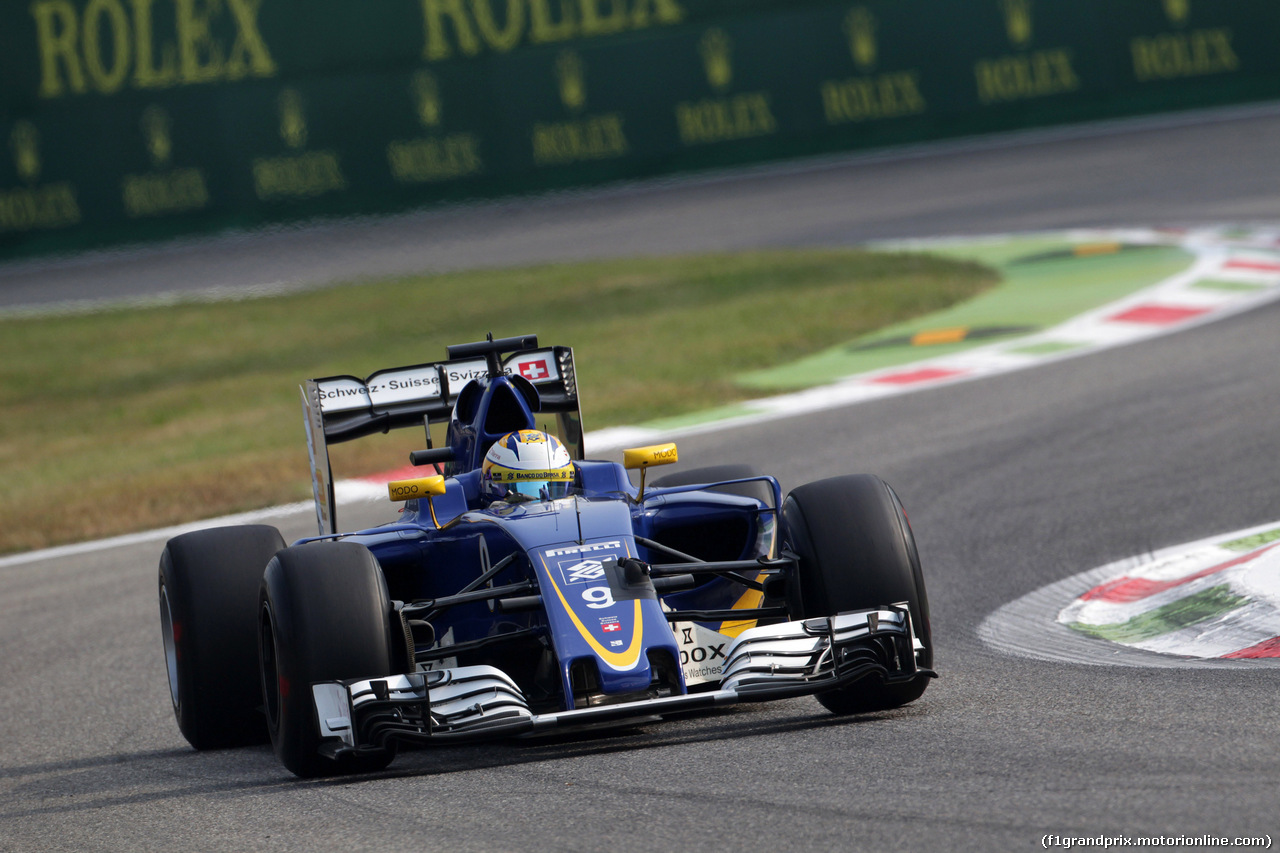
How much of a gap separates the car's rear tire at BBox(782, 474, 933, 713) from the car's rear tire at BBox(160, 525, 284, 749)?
2105mm

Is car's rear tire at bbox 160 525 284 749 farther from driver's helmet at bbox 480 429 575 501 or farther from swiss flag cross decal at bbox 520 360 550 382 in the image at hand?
swiss flag cross decal at bbox 520 360 550 382

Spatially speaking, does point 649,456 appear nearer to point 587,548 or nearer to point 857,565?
point 587,548

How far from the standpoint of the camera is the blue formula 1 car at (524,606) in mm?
5457

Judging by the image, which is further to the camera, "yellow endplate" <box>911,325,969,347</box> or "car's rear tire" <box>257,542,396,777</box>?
"yellow endplate" <box>911,325,969,347</box>

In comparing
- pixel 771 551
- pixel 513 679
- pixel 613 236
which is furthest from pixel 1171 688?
pixel 613 236

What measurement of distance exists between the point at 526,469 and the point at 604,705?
1.27 meters

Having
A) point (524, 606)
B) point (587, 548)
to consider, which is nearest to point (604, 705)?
point (524, 606)

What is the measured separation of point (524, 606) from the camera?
18.5 feet

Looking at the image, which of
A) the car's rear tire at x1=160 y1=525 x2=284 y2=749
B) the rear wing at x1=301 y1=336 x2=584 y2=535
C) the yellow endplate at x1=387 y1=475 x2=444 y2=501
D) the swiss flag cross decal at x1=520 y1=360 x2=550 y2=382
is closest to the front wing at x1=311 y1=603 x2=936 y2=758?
the yellow endplate at x1=387 y1=475 x2=444 y2=501

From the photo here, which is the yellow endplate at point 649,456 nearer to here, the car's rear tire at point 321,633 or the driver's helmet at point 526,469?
the driver's helmet at point 526,469

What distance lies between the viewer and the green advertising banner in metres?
25.0

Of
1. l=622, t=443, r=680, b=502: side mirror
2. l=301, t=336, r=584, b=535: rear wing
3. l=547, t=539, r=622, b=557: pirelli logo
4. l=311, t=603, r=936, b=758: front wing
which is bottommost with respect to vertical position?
l=311, t=603, r=936, b=758: front wing

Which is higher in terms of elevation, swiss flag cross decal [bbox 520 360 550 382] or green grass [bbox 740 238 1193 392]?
swiss flag cross decal [bbox 520 360 550 382]

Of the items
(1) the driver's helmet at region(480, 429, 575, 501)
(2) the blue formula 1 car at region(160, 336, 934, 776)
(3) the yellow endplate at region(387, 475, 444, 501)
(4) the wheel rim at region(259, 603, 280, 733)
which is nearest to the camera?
(2) the blue formula 1 car at region(160, 336, 934, 776)
